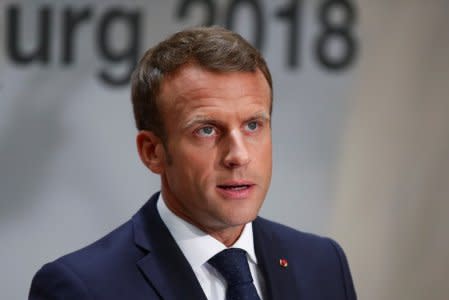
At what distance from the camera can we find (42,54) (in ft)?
8.84

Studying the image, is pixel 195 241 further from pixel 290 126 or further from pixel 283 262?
pixel 290 126

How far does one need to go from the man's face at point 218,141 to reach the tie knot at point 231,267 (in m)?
0.06

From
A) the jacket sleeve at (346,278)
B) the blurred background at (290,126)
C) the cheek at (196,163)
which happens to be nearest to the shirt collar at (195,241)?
the cheek at (196,163)

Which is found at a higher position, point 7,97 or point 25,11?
point 25,11

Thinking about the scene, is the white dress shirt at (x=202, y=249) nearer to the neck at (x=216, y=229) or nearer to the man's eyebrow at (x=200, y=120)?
the neck at (x=216, y=229)

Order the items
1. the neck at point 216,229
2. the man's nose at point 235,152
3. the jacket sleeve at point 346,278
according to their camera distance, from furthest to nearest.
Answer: the jacket sleeve at point 346,278 → the neck at point 216,229 → the man's nose at point 235,152

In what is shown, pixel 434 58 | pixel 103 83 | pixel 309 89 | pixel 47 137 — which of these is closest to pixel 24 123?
pixel 47 137

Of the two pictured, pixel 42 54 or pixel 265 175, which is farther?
pixel 42 54

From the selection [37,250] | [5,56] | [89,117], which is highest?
[5,56]

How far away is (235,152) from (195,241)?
0.62 ft

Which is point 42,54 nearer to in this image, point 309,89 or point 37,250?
point 37,250

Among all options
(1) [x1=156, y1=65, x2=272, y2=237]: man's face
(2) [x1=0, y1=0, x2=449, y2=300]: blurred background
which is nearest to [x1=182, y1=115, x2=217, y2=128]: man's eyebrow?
(1) [x1=156, y1=65, x2=272, y2=237]: man's face

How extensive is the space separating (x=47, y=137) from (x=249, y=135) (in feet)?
4.45

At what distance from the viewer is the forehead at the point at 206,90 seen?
1429mm
